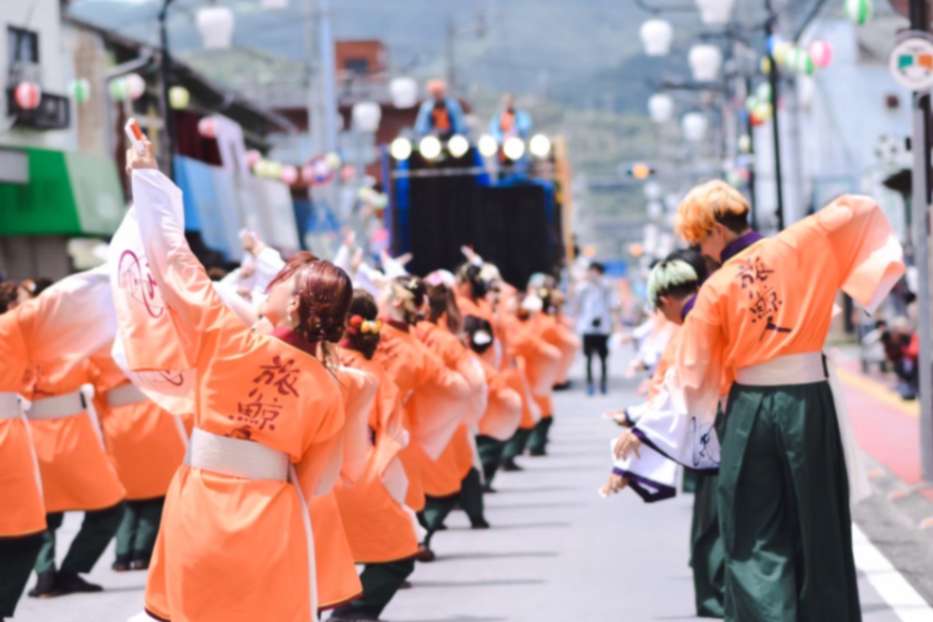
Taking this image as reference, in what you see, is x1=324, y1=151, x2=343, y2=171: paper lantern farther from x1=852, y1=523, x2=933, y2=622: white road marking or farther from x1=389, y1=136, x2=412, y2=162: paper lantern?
x1=852, y1=523, x2=933, y2=622: white road marking

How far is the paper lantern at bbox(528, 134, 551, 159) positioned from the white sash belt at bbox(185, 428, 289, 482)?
17760 millimetres

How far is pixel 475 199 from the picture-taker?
24109 mm

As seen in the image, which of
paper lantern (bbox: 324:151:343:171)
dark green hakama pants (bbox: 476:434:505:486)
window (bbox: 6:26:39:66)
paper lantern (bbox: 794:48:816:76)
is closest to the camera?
dark green hakama pants (bbox: 476:434:505:486)

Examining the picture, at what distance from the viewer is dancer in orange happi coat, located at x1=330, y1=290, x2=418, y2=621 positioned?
29.9 ft

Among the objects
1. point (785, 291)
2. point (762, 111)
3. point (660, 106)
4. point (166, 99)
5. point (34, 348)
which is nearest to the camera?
point (785, 291)

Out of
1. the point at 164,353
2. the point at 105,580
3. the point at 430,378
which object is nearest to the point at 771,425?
the point at 164,353

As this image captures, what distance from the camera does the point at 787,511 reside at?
23.8ft

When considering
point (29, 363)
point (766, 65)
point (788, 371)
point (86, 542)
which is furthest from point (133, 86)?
point (788, 371)

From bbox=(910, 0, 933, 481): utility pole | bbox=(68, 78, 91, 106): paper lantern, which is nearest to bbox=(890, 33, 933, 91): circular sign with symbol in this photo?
bbox=(910, 0, 933, 481): utility pole

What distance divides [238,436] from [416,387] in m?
4.57

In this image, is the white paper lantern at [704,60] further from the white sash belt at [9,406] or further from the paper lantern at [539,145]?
the white sash belt at [9,406]

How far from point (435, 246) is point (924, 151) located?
10412mm

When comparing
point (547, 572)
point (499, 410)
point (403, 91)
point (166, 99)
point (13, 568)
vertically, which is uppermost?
point (403, 91)

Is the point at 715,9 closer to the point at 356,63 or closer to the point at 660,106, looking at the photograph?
the point at 660,106
